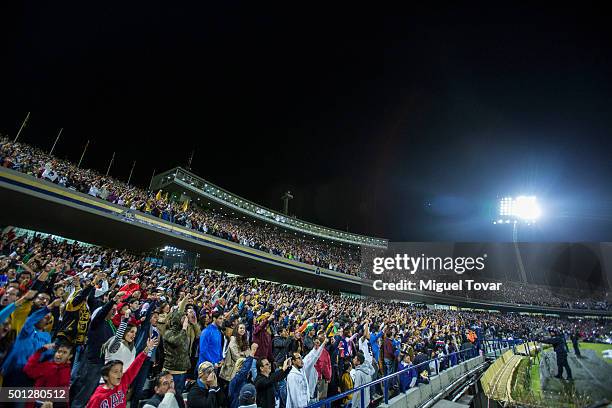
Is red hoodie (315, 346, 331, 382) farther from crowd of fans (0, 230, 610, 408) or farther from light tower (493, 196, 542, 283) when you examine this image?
light tower (493, 196, 542, 283)

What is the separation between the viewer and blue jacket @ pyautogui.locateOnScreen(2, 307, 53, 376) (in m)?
2.92

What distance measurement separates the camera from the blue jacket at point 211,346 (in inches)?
188

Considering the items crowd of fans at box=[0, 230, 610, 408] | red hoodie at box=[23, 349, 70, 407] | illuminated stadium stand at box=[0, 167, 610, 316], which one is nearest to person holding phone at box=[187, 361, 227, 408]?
crowd of fans at box=[0, 230, 610, 408]

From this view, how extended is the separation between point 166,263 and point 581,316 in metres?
73.0

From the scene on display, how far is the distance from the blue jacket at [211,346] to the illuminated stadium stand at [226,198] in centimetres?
2706

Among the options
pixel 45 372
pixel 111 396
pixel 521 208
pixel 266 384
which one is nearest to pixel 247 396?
pixel 266 384

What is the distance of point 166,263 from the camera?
21781 mm

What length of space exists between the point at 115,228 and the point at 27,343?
17797 millimetres

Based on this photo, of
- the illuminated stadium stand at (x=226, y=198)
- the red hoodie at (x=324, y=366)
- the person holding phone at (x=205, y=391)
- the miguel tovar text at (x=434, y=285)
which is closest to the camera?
the person holding phone at (x=205, y=391)

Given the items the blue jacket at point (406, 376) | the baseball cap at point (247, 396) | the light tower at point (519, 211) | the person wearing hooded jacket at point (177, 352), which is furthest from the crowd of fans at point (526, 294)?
the baseball cap at point (247, 396)

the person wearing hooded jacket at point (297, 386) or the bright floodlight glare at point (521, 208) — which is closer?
the person wearing hooded jacket at point (297, 386)

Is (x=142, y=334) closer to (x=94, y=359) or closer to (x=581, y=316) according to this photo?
(x=94, y=359)

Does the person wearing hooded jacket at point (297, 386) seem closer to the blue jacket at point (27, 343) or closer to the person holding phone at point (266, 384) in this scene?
the person holding phone at point (266, 384)

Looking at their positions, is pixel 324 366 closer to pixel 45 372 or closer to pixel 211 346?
pixel 211 346
